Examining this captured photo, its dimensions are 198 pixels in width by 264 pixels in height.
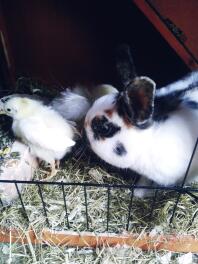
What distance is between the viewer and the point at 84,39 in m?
2.15

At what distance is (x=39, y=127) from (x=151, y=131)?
0.48 m

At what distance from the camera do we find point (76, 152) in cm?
195

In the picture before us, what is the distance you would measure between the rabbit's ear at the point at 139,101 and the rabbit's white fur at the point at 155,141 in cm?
8

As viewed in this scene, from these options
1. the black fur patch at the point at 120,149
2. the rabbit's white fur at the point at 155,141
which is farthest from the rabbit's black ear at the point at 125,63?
the black fur patch at the point at 120,149

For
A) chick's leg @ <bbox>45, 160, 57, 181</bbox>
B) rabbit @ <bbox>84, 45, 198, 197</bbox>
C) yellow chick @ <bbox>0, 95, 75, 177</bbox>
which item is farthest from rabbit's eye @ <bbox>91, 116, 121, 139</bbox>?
chick's leg @ <bbox>45, 160, 57, 181</bbox>

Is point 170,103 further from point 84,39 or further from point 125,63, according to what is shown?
point 84,39

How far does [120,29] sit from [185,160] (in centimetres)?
87

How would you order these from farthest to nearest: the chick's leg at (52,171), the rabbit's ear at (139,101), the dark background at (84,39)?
1. the dark background at (84,39)
2. the chick's leg at (52,171)
3. the rabbit's ear at (139,101)

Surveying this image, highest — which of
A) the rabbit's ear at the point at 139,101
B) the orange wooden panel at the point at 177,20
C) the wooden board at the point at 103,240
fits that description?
the orange wooden panel at the point at 177,20

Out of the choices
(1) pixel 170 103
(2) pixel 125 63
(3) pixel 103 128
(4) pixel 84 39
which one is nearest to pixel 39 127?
(3) pixel 103 128

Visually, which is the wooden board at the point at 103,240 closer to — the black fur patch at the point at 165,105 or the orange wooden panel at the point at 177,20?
the black fur patch at the point at 165,105

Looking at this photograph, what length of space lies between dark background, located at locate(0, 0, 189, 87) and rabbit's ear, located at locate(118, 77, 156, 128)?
693 millimetres

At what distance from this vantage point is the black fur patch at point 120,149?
1555 mm

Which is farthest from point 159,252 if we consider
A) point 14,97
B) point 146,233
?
point 14,97
